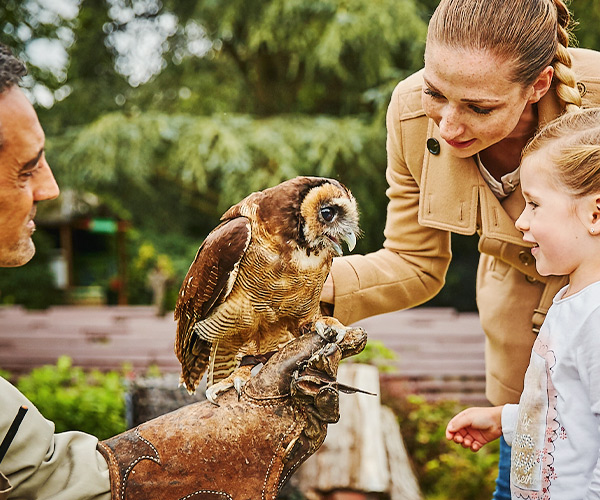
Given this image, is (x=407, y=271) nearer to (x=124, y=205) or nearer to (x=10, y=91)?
(x=10, y=91)

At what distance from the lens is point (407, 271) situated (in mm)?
2002

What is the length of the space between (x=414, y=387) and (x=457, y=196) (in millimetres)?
3851

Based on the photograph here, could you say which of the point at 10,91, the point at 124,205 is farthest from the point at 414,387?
the point at 124,205

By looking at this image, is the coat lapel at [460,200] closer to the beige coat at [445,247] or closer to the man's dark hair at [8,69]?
the beige coat at [445,247]

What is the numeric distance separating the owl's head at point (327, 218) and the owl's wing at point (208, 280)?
6.3 inches

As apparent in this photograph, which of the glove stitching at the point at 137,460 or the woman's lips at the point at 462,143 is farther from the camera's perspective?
the woman's lips at the point at 462,143

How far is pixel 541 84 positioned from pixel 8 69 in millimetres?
1218

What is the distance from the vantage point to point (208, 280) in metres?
1.68

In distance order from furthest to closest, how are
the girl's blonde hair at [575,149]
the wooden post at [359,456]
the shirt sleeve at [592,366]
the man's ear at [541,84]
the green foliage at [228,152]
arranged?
1. the green foliage at [228,152]
2. the wooden post at [359,456]
3. the man's ear at [541,84]
4. the girl's blonde hair at [575,149]
5. the shirt sleeve at [592,366]

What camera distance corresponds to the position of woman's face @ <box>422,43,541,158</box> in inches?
57.5

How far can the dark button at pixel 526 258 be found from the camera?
1820 mm

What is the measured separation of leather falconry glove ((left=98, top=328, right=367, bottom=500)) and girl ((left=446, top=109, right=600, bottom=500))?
0.41 meters

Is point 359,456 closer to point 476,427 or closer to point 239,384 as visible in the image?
point 476,427

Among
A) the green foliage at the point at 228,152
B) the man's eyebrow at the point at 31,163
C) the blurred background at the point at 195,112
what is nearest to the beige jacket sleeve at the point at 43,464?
the man's eyebrow at the point at 31,163
